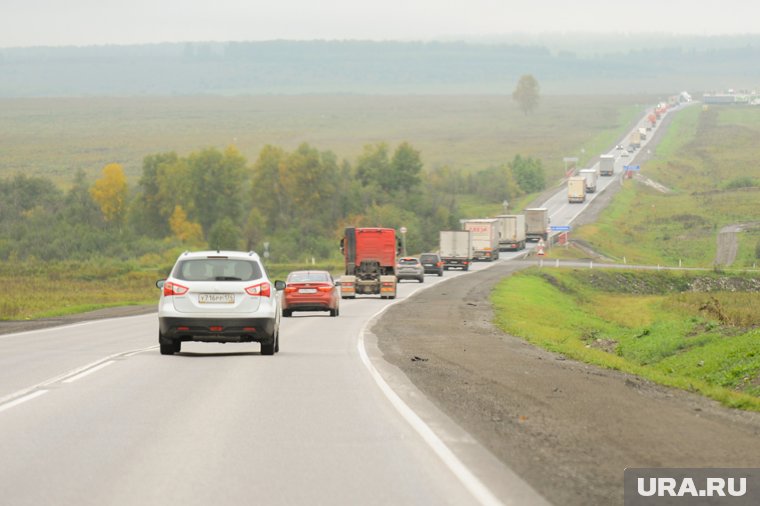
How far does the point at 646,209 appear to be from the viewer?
136125 mm

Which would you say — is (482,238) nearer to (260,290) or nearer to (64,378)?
(260,290)

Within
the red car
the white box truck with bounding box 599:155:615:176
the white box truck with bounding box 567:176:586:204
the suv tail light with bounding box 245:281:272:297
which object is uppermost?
the white box truck with bounding box 599:155:615:176

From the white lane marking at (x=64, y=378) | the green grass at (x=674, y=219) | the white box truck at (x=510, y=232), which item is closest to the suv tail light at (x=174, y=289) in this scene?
the white lane marking at (x=64, y=378)

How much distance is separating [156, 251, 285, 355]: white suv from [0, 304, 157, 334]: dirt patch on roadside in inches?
521

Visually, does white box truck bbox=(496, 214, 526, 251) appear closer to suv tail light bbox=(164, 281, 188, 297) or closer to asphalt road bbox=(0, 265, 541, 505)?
suv tail light bbox=(164, 281, 188, 297)

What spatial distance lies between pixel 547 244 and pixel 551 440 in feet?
318

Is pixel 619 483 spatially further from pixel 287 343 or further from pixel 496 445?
pixel 287 343

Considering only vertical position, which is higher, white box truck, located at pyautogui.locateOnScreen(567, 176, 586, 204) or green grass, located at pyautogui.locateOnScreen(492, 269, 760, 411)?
white box truck, located at pyautogui.locateOnScreen(567, 176, 586, 204)

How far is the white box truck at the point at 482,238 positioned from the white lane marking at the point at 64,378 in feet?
236

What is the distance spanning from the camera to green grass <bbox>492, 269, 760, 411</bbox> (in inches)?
884

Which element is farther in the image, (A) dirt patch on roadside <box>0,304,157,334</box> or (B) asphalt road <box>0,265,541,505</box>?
(A) dirt patch on roadside <box>0,304,157,334</box>

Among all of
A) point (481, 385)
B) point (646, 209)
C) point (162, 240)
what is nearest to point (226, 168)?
point (162, 240)

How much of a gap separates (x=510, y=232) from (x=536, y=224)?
7.90 metres

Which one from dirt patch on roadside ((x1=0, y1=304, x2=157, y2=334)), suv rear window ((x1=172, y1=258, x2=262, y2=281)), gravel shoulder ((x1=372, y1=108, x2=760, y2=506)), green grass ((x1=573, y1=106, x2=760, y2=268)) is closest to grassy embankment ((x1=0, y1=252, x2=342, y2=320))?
dirt patch on roadside ((x1=0, y1=304, x2=157, y2=334))
